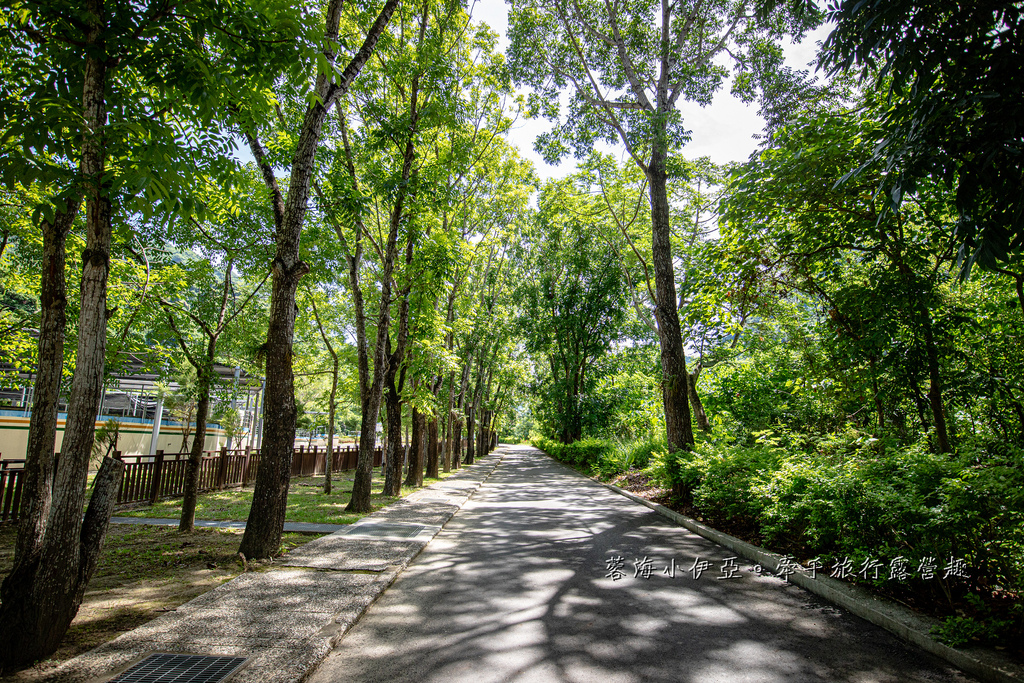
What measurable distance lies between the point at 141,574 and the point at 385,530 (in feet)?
11.9

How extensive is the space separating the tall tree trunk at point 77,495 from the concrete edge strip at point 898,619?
6.29 meters

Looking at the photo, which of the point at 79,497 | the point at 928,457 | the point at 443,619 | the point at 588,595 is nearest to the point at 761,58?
the point at 928,457

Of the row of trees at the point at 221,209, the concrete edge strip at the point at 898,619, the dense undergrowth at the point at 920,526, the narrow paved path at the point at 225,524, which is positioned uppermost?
the row of trees at the point at 221,209

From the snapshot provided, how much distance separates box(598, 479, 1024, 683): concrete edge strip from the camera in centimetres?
324

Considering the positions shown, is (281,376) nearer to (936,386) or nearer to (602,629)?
(602,629)

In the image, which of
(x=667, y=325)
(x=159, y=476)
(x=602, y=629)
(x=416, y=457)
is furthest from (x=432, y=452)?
(x=602, y=629)

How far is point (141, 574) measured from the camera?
603cm

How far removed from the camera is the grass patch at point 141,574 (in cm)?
414

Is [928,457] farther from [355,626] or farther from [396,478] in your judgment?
[396,478]

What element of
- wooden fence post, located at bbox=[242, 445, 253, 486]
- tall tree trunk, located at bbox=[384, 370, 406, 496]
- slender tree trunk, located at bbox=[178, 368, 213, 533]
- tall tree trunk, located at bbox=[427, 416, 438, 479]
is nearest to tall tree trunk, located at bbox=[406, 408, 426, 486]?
tall tree trunk, located at bbox=[384, 370, 406, 496]

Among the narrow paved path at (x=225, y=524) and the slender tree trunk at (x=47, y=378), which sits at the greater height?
the slender tree trunk at (x=47, y=378)

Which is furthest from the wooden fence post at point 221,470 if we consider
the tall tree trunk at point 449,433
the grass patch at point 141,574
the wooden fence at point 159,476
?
the tall tree trunk at point 449,433

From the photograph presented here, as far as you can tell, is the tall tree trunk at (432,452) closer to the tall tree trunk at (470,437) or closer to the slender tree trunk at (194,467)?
the tall tree trunk at (470,437)

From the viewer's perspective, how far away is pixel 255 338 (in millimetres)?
15109
